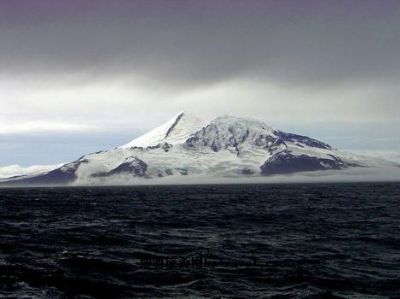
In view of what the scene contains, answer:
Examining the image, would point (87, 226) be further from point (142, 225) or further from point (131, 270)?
point (131, 270)

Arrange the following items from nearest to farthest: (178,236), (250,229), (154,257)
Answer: (154,257)
(178,236)
(250,229)

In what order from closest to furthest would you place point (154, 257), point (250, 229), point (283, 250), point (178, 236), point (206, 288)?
point (206, 288)
point (154, 257)
point (283, 250)
point (178, 236)
point (250, 229)

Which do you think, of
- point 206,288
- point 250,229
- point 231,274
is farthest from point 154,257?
point 250,229

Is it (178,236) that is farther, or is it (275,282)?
(178,236)

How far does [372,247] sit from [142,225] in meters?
26.6

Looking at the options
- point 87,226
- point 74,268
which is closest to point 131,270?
point 74,268

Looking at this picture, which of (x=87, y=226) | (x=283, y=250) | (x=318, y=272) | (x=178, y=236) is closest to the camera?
(x=318, y=272)

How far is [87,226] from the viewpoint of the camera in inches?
2256

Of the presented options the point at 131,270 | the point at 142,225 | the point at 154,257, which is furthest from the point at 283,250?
the point at 142,225

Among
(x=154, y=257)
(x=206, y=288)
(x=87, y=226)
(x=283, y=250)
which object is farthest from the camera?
(x=87, y=226)

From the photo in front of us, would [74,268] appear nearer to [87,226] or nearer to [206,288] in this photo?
[206,288]

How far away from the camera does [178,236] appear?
47.1 metres

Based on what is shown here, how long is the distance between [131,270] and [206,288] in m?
6.29

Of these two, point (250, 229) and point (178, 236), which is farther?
point (250, 229)
